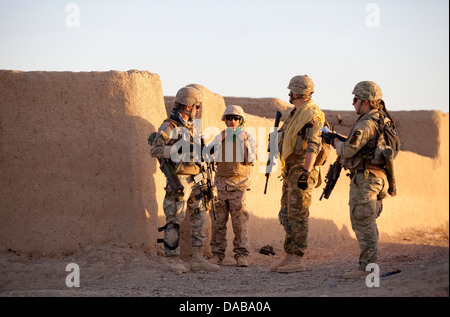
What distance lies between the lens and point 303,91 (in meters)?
6.98

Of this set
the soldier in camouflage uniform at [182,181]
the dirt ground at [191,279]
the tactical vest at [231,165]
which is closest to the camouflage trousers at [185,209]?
the soldier in camouflage uniform at [182,181]

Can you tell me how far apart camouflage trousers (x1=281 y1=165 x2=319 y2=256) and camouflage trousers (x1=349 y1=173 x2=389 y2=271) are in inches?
26.1

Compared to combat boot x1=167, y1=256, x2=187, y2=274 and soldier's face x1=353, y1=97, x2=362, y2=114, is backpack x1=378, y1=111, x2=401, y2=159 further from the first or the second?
combat boot x1=167, y1=256, x2=187, y2=274

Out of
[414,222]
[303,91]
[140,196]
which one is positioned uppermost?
[303,91]

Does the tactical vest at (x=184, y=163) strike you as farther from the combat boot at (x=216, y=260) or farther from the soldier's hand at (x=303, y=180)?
the combat boot at (x=216, y=260)

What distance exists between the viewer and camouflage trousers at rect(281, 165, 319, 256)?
6793 millimetres

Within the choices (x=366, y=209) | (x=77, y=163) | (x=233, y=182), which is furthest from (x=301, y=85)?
(x=77, y=163)

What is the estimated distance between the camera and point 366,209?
6.11m

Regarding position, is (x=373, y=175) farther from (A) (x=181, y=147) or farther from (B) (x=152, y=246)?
(B) (x=152, y=246)

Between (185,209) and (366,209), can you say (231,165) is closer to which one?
(185,209)

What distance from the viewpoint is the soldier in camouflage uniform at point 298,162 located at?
6711mm

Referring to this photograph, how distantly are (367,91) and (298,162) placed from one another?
1.07m
